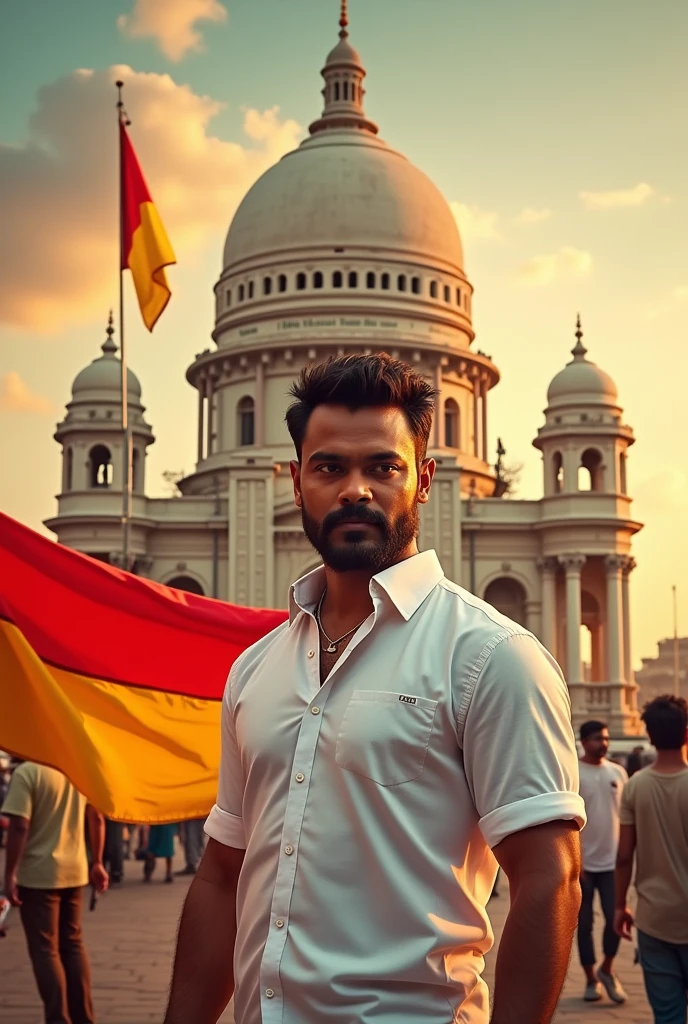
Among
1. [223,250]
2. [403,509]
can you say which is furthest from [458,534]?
[403,509]

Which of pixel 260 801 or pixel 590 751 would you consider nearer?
pixel 260 801

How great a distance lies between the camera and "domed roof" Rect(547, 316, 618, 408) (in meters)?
52.0

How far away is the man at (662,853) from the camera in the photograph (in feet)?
21.4

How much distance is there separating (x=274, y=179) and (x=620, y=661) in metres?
24.9

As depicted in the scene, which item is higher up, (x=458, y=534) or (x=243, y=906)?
(x=458, y=534)

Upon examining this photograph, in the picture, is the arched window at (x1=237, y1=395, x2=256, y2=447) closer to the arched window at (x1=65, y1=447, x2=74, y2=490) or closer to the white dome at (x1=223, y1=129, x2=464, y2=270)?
the white dome at (x1=223, y1=129, x2=464, y2=270)

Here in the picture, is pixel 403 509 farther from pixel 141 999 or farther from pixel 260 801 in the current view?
pixel 141 999

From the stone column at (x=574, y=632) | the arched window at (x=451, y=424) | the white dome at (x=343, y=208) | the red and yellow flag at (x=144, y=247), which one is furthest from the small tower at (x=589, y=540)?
the red and yellow flag at (x=144, y=247)

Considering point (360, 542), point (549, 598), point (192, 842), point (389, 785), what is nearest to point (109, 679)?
point (360, 542)

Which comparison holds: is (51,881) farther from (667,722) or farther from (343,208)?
(343,208)

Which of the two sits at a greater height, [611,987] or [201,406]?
[201,406]

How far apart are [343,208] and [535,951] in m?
55.4

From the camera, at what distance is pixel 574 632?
47688mm

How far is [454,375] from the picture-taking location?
184 ft
